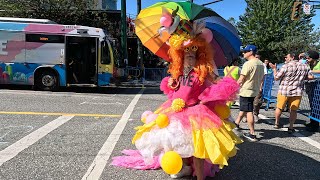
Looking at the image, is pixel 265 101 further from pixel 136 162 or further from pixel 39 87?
pixel 39 87

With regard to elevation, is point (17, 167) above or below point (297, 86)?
below

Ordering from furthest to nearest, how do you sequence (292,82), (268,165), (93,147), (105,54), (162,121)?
1. (105,54)
2. (292,82)
3. (93,147)
4. (268,165)
5. (162,121)

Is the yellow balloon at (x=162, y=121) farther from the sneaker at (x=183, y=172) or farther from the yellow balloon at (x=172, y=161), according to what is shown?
the sneaker at (x=183, y=172)

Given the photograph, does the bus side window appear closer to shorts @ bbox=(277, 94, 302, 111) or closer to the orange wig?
shorts @ bbox=(277, 94, 302, 111)

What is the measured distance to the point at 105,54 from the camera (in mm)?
14227

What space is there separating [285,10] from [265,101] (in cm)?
3832

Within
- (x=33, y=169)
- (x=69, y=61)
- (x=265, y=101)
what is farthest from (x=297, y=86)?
(x=69, y=61)

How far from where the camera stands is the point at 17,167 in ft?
14.8

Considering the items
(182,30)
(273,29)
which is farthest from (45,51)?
(273,29)

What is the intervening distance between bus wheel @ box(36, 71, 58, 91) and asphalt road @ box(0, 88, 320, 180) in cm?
469

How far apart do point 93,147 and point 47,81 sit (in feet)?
30.1

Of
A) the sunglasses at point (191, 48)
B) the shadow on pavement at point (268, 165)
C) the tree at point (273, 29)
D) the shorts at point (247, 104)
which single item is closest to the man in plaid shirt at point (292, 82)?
the shorts at point (247, 104)

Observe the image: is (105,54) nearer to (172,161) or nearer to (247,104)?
(247,104)

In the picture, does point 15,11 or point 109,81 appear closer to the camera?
point 109,81
